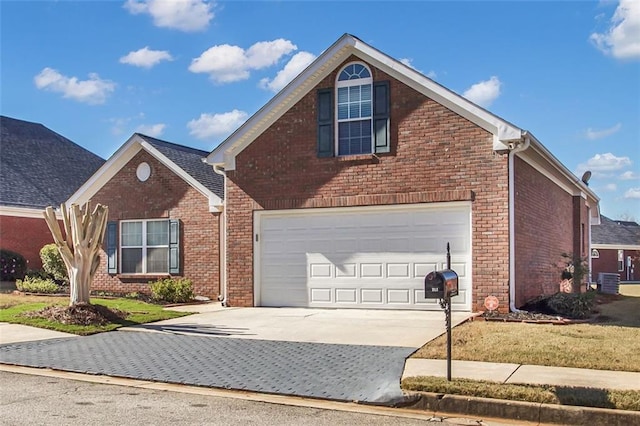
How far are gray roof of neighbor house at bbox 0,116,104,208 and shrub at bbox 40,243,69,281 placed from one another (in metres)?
3.58

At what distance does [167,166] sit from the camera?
19.5m

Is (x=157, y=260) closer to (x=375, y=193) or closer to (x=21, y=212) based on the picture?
(x=375, y=193)

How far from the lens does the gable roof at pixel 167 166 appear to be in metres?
18.9

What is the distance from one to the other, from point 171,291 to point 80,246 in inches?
178

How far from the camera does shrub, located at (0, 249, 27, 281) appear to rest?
23453 millimetres

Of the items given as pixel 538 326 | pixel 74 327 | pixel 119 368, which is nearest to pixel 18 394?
pixel 119 368

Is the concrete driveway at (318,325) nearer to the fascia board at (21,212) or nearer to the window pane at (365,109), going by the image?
the window pane at (365,109)

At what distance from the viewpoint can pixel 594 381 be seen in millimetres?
7504

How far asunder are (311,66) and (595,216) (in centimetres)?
1931

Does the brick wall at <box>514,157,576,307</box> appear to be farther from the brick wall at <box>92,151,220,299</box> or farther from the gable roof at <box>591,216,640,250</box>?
the gable roof at <box>591,216,640,250</box>

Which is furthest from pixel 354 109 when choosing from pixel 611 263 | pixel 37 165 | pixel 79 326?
pixel 611 263

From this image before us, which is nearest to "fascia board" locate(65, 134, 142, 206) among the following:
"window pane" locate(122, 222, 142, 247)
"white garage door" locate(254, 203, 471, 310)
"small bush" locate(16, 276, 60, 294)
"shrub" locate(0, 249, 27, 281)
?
"window pane" locate(122, 222, 142, 247)

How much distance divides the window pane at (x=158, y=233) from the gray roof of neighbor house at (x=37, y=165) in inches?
313

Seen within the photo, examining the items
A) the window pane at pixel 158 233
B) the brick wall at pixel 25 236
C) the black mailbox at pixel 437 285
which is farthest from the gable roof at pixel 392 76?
the brick wall at pixel 25 236
